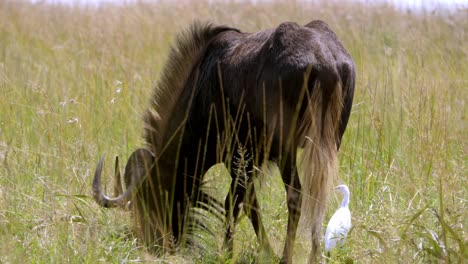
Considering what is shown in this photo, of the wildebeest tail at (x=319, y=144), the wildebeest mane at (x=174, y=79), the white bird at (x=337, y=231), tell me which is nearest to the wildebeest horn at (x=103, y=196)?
the wildebeest mane at (x=174, y=79)

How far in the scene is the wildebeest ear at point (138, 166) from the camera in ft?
14.7

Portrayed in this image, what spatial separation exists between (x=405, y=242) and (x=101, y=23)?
697 centimetres

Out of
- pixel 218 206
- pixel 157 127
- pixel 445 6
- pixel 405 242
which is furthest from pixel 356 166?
pixel 445 6

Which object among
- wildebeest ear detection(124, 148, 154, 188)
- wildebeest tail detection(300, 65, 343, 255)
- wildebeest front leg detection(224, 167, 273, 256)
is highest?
wildebeest tail detection(300, 65, 343, 255)

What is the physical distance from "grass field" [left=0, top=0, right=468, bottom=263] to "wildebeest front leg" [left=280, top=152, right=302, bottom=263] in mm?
104

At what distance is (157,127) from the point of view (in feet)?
15.6

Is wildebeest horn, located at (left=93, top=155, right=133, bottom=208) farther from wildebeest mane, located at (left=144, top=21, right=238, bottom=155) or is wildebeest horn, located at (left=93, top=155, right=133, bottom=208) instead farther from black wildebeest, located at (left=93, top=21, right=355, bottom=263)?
wildebeest mane, located at (left=144, top=21, right=238, bottom=155)

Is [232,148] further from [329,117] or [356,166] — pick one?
[356,166]

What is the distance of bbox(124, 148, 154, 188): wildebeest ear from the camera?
4.49 m

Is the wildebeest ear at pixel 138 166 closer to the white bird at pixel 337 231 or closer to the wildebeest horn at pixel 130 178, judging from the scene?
the wildebeest horn at pixel 130 178

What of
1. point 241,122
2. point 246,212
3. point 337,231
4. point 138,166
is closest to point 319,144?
point 337,231

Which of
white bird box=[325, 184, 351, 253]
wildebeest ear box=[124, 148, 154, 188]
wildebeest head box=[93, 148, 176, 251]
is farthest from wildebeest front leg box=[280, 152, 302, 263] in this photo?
wildebeest ear box=[124, 148, 154, 188]

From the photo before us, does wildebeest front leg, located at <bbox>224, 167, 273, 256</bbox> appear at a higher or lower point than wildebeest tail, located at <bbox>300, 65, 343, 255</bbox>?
lower

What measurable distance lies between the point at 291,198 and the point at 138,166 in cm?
102
